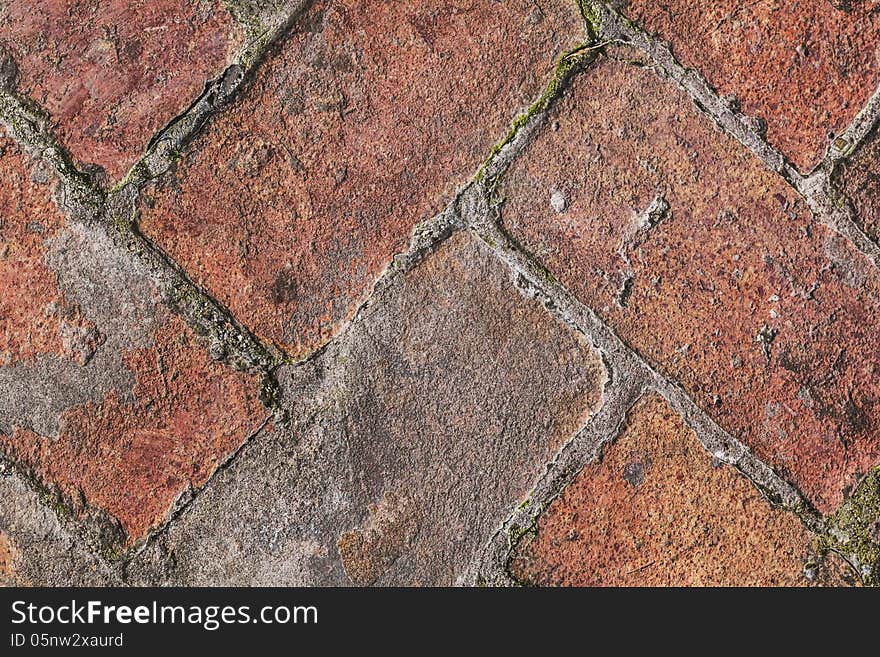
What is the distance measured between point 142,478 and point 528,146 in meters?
0.85

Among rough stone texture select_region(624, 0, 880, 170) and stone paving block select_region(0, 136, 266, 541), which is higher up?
rough stone texture select_region(624, 0, 880, 170)

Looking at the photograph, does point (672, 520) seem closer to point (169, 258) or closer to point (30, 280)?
point (169, 258)

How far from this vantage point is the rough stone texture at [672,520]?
109cm

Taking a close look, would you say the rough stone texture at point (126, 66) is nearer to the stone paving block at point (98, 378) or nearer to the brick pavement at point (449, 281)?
the brick pavement at point (449, 281)

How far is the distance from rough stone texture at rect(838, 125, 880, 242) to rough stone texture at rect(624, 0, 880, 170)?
5 centimetres

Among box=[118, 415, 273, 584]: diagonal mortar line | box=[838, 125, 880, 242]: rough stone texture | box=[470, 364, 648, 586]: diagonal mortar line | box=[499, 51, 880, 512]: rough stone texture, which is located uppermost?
box=[838, 125, 880, 242]: rough stone texture

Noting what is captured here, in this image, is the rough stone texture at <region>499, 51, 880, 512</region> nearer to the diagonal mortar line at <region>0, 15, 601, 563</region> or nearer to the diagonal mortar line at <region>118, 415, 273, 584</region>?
the diagonal mortar line at <region>0, 15, 601, 563</region>

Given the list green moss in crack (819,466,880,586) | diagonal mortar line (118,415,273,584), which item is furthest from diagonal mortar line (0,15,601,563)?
green moss in crack (819,466,880,586)

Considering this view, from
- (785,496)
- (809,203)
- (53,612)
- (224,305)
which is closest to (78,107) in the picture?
(224,305)

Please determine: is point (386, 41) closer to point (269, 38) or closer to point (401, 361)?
point (269, 38)

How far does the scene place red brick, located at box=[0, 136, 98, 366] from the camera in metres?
1.08

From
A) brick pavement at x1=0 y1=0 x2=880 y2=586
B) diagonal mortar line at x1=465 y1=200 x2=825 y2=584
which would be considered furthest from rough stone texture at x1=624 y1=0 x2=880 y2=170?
diagonal mortar line at x1=465 y1=200 x2=825 y2=584

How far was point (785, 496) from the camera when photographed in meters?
1.09

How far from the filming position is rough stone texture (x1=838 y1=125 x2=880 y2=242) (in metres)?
1.06
